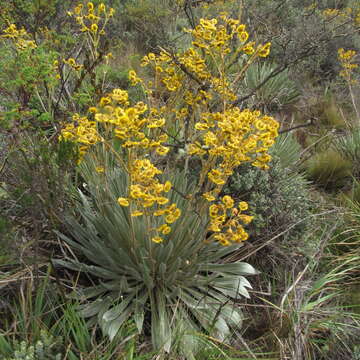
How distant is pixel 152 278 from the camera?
2059 mm

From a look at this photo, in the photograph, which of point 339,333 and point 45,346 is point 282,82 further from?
point 45,346

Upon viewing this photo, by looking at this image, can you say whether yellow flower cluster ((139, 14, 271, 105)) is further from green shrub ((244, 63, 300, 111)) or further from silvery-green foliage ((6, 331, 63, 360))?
green shrub ((244, 63, 300, 111))

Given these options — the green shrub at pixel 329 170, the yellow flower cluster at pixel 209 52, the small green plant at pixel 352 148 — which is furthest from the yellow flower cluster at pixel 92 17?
the small green plant at pixel 352 148

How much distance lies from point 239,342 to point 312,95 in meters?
4.23

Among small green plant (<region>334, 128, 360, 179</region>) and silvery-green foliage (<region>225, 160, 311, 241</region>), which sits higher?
silvery-green foliage (<region>225, 160, 311, 241</region>)

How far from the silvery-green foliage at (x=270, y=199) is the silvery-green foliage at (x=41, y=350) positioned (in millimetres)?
1464

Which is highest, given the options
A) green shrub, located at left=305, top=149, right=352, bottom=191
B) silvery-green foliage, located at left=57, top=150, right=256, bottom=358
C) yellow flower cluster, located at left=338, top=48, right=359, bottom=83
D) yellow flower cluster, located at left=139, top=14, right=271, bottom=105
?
yellow flower cluster, located at left=139, top=14, right=271, bottom=105

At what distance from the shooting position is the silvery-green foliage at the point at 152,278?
198cm

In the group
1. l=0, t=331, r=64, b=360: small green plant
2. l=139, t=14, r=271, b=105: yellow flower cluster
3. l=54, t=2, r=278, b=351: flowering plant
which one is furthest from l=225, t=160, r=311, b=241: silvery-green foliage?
l=0, t=331, r=64, b=360: small green plant

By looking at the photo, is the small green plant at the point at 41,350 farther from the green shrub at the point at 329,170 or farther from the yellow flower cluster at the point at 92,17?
the green shrub at the point at 329,170

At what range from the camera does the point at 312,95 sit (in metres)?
5.34

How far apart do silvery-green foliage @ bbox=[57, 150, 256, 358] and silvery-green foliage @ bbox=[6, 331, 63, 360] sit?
0.24 metres

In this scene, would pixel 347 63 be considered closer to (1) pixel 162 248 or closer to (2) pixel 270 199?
(2) pixel 270 199

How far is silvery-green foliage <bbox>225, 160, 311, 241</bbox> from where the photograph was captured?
8.70 feet
